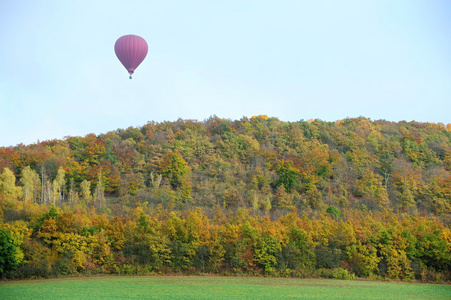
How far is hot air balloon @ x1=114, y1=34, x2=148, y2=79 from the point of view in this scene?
39250 mm

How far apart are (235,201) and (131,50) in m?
30.9

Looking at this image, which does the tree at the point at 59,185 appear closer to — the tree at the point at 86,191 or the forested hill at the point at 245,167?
the forested hill at the point at 245,167

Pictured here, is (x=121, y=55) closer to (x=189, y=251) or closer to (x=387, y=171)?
(x=189, y=251)

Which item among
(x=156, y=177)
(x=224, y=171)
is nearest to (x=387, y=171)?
(x=224, y=171)

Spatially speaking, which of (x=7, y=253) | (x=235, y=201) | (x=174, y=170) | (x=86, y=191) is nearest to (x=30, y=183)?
(x=86, y=191)

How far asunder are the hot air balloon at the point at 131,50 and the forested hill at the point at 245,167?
920 inches

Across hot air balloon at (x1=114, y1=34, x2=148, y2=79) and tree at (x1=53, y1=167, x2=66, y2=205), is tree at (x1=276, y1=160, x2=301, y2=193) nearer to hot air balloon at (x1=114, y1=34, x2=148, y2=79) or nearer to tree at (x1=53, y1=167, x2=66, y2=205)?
tree at (x1=53, y1=167, x2=66, y2=205)

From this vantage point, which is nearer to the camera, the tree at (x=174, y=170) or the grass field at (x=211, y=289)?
the grass field at (x=211, y=289)

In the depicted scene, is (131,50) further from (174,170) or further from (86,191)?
(174,170)

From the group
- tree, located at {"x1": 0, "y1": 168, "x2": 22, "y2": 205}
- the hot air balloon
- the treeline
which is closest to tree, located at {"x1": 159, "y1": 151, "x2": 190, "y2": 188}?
tree, located at {"x1": 0, "y1": 168, "x2": 22, "y2": 205}

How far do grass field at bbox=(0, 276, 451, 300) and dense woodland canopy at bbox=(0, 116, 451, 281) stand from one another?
2.56 m

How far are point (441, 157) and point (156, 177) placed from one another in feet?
173

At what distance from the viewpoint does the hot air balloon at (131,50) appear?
129ft

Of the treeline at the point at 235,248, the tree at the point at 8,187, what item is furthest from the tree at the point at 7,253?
the tree at the point at 8,187
